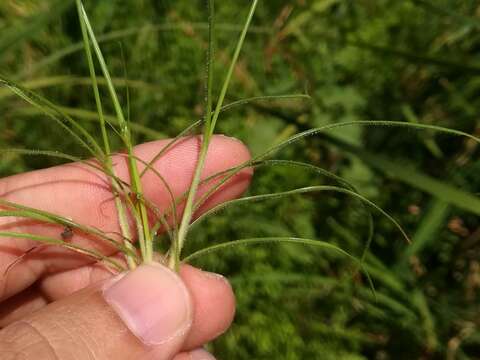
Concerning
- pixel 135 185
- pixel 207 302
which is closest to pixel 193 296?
pixel 207 302

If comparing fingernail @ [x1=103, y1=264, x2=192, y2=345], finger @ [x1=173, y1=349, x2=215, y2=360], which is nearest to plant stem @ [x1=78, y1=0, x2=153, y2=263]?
fingernail @ [x1=103, y1=264, x2=192, y2=345]

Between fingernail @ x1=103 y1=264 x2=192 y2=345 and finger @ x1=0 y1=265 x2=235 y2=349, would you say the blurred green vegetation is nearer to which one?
finger @ x1=0 y1=265 x2=235 y2=349

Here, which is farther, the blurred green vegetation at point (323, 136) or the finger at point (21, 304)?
the blurred green vegetation at point (323, 136)

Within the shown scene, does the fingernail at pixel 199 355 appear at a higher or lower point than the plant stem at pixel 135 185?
lower

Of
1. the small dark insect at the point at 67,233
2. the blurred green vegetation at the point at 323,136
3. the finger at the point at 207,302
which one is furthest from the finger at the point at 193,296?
the blurred green vegetation at the point at 323,136

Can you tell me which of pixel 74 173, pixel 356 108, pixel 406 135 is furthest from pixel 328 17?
pixel 74 173

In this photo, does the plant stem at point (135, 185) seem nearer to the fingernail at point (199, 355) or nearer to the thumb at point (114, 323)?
the thumb at point (114, 323)

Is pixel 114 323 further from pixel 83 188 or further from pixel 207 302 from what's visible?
pixel 83 188
